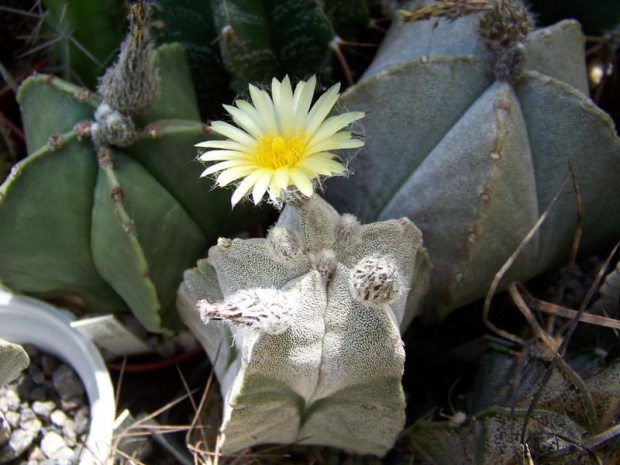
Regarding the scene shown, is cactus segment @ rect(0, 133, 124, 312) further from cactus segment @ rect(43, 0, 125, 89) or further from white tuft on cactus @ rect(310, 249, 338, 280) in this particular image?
white tuft on cactus @ rect(310, 249, 338, 280)

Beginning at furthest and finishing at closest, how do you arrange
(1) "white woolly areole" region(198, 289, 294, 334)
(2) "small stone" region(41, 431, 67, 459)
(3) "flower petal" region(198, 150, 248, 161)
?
(2) "small stone" region(41, 431, 67, 459), (3) "flower petal" region(198, 150, 248, 161), (1) "white woolly areole" region(198, 289, 294, 334)

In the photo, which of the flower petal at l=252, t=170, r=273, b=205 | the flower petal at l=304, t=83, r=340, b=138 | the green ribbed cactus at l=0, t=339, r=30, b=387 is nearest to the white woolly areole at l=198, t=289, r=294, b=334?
the flower petal at l=252, t=170, r=273, b=205

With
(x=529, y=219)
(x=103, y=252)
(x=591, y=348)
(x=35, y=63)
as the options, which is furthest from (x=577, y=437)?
(x=35, y=63)

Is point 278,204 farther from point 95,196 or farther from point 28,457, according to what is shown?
point 28,457

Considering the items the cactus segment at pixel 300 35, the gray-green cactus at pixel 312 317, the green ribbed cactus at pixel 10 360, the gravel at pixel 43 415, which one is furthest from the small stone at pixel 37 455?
the cactus segment at pixel 300 35

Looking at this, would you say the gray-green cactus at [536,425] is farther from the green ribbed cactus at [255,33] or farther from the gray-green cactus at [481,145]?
the green ribbed cactus at [255,33]
